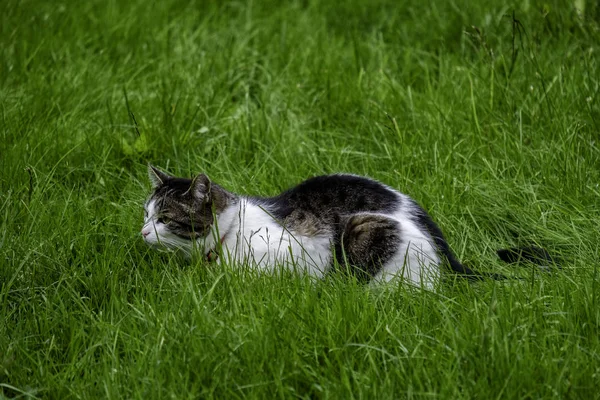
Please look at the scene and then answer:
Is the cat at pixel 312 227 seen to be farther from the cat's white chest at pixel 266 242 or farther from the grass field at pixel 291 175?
the grass field at pixel 291 175

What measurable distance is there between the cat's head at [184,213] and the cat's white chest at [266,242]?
0.08m

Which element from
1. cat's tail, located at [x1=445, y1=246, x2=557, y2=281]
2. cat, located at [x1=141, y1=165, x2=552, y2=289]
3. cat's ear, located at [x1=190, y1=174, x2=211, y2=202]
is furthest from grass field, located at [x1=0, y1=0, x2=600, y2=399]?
cat's ear, located at [x1=190, y1=174, x2=211, y2=202]

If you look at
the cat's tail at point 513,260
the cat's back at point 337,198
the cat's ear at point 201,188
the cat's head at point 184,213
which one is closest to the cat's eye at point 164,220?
the cat's head at point 184,213

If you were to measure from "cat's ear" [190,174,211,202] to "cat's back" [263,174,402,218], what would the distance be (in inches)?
11.5

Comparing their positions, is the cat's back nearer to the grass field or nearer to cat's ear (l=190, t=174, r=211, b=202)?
cat's ear (l=190, t=174, r=211, b=202)

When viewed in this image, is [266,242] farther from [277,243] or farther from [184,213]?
[184,213]

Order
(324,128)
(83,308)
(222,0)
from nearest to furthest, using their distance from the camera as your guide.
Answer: (83,308)
(324,128)
(222,0)

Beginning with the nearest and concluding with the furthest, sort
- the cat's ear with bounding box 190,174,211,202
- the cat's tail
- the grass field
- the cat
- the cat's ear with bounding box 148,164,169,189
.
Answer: the grass field → the cat's tail → the cat → the cat's ear with bounding box 190,174,211,202 → the cat's ear with bounding box 148,164,169,189

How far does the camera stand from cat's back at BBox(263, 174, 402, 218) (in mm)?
3514

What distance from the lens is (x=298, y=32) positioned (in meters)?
5.52

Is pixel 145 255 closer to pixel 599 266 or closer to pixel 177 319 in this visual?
pixel 177 319

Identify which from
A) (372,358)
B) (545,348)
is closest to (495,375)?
(545,348)

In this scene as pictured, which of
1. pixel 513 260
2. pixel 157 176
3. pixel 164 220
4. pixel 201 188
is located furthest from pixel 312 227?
pixel 513 260

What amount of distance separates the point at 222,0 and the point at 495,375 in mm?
4337
